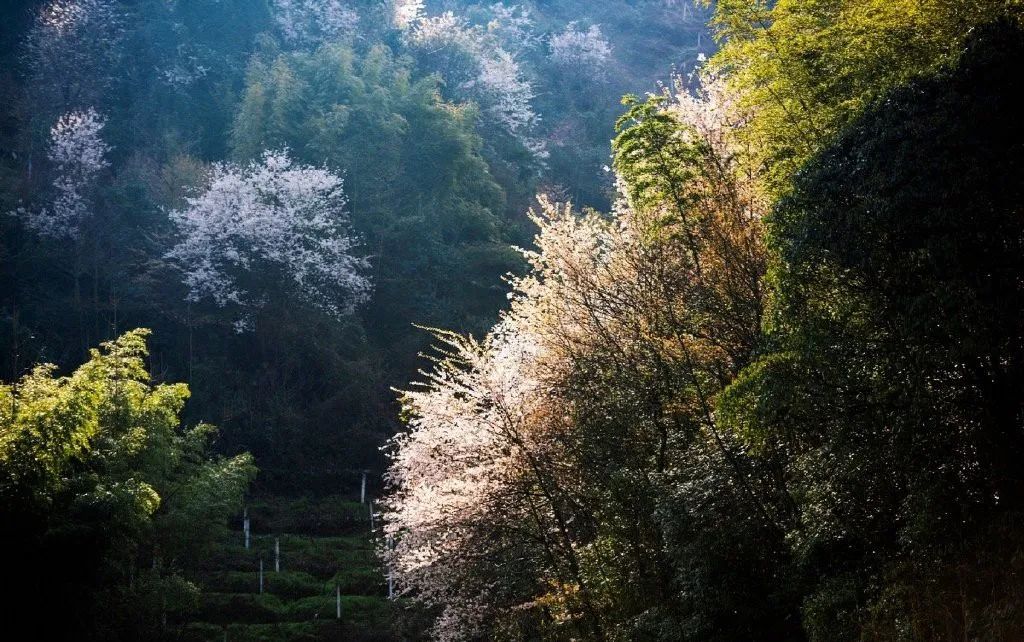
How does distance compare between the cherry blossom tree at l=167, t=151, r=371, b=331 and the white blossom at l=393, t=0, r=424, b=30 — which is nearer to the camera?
the cherry blossom tree at l=167, t=151, r=371, b=331

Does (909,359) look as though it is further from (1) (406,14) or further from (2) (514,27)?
(2) (514,27)

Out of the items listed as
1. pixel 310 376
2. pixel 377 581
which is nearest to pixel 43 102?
Answer: pixel 310 376

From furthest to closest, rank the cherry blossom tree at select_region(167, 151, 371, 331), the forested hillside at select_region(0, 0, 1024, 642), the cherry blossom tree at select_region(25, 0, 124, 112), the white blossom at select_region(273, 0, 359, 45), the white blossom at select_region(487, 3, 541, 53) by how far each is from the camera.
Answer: the white blossom at select_region(487, 3, 541, 53), the white blossom at select_region(273, 0, 359, 45), the cherry blossom tree at select_region(25, 0, 124, 112), the cherry blossom tree at select_region(167, 151, 371, 331), the forested hillside at select_region(0, 0, 1024, 642)

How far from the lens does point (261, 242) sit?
30750 millimetres

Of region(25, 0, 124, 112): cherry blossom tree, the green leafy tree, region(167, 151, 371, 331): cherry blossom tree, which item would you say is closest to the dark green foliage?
the green leafy tree

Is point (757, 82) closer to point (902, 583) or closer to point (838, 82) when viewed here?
point (838, 82)

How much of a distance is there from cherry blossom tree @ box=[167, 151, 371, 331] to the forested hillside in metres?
0.14

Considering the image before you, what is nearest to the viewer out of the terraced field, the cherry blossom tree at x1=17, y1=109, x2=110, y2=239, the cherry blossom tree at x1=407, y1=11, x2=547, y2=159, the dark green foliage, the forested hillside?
the dark green foliage

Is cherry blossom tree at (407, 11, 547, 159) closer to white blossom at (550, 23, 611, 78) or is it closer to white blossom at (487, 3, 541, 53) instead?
white blossom at (487, 3, 541, 53)

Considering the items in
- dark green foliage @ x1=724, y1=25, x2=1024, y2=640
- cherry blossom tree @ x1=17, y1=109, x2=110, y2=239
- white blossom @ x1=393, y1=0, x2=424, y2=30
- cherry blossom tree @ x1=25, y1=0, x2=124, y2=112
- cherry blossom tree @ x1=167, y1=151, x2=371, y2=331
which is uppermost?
white blossom @ x1=393, y1=0, x2=424, y2=30

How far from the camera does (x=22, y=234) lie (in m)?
30.9

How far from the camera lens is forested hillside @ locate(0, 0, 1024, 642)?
6930mm

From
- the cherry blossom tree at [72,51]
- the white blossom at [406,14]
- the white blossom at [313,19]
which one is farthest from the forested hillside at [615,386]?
the white blossom at [406,14]

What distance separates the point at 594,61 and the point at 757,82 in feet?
137
